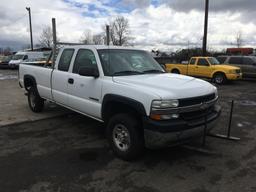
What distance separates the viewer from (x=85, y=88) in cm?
527

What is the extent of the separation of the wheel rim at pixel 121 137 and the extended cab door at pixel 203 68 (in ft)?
43.4

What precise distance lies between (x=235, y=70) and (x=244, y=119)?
950 cm

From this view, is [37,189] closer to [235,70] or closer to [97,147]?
[97,147]

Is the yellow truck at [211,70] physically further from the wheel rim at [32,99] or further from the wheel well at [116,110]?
the wheel well at [116,110]

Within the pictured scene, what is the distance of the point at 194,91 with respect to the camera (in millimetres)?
4270

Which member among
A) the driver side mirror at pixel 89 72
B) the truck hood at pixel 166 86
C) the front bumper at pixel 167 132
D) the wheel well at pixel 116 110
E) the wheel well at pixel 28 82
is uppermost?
the driver side mirror at pixel 89 72

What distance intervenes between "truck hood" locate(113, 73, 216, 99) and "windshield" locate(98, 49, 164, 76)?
0.88 feet

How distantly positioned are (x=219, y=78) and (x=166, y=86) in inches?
516

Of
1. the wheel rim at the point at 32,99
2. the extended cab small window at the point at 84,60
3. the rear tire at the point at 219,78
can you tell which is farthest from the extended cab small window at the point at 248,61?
the extended cab small window at the point at 84,60

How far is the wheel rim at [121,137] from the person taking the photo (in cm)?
441

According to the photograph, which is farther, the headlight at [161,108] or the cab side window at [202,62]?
the cab side window at [202,62]

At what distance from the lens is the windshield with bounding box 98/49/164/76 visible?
5026 millimetres

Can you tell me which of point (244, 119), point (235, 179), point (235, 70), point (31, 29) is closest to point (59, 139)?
point (235, 179)

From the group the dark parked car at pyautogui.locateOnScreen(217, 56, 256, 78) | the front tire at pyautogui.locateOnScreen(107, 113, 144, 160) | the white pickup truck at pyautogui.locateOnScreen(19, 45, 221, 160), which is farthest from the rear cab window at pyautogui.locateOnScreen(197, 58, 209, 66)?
the front tire at pyautogui.locateOnScreen(107, 113, 144, 160)
